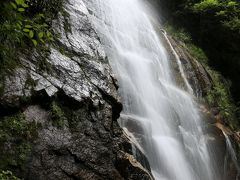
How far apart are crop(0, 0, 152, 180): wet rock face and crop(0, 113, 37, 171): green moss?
70 mm

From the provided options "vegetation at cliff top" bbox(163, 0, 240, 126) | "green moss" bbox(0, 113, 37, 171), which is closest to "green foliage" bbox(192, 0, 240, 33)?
"vegetation at cliff top" bbox(163, 0, 240, 126)

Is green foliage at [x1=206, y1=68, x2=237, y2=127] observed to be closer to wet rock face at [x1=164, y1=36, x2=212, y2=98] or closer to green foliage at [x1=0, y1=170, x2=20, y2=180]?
wet rock face at [x1=164, y1=36, x2=212, y2=98]

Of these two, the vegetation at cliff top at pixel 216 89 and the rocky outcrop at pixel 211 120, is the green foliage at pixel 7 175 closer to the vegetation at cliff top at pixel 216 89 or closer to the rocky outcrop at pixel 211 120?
the rocky outcrop at pixel 211 120

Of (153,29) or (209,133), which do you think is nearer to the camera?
(209,133)

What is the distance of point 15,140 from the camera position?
14.0 feet

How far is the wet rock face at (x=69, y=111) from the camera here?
4.49m

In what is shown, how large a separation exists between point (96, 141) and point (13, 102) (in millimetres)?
1370

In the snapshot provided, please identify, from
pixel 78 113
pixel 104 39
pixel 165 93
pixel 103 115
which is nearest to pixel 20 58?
pixel 78 113

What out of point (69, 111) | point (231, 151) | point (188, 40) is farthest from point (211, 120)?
point (69, 111)

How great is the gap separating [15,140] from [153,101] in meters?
5.48

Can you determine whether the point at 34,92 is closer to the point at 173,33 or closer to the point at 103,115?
the point at 103,115

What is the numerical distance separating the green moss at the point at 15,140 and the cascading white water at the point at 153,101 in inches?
125

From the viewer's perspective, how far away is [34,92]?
4.73m

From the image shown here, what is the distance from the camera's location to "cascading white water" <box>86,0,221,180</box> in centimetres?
784
